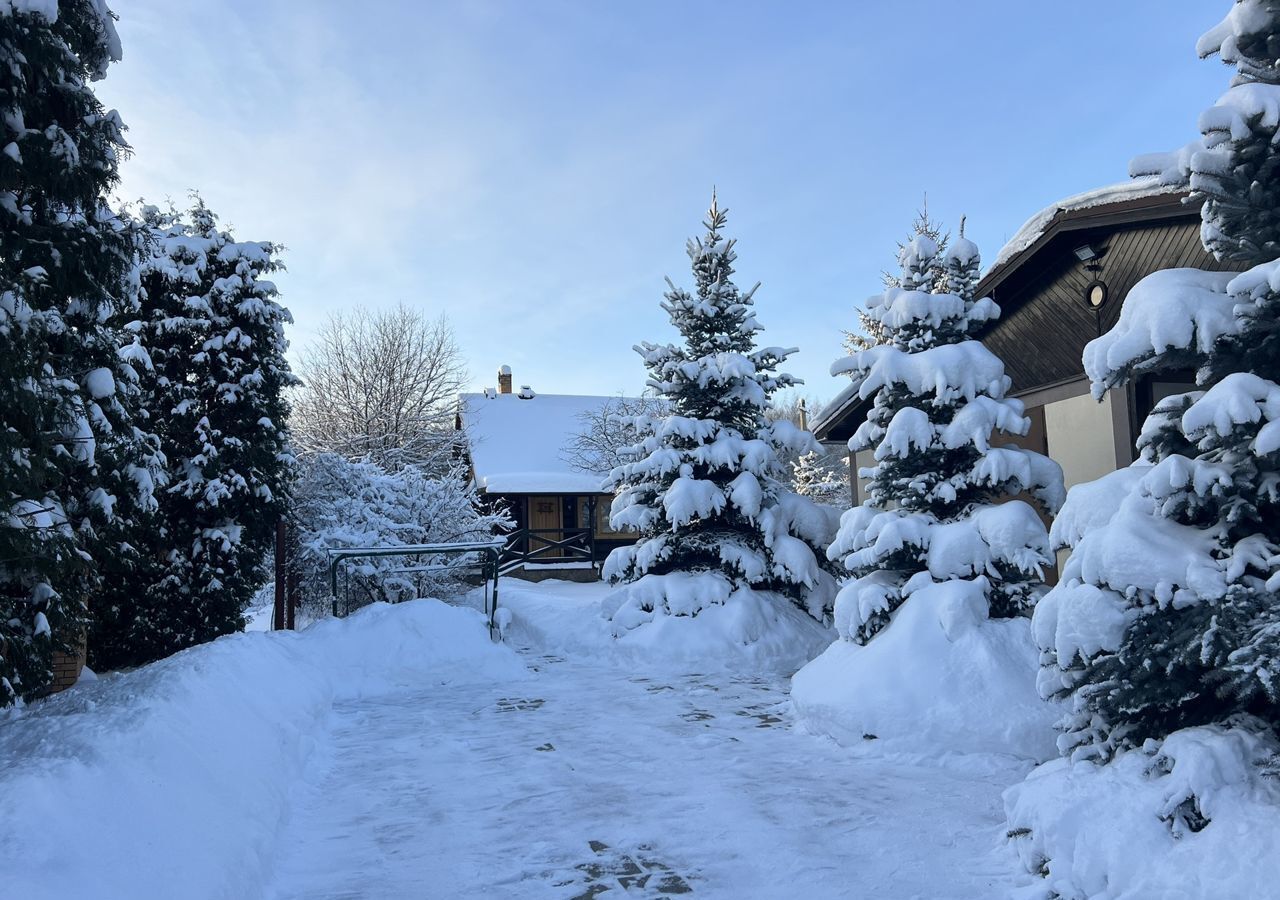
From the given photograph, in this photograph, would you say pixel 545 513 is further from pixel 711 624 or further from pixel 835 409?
pixel 711 624

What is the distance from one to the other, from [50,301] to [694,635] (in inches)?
335

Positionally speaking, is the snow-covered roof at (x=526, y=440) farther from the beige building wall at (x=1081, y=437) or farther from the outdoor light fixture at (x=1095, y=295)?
the outdoor light fixture at (x=1095, y=295)

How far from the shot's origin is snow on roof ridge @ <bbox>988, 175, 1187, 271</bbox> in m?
8.77

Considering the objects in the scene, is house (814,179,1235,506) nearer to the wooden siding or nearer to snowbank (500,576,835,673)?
the wooden siding

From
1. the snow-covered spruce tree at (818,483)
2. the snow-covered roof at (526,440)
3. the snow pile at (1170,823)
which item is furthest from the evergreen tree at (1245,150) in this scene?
the snow-covered spruce tree at (818,483)

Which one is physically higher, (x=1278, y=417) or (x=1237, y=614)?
(x=1278, y=417)

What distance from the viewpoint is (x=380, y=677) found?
10367mm

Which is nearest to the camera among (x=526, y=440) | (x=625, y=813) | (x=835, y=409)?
(x=625, y=813)

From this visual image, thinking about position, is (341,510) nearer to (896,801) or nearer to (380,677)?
(380,677)

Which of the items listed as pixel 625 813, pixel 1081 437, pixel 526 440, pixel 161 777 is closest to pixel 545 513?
pixel 526 440

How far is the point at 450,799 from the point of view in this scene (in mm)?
5809

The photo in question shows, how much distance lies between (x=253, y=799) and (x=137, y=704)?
0.86 metres

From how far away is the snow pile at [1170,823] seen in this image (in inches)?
137

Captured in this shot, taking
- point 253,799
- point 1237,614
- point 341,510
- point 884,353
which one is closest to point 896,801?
point 1237,614
